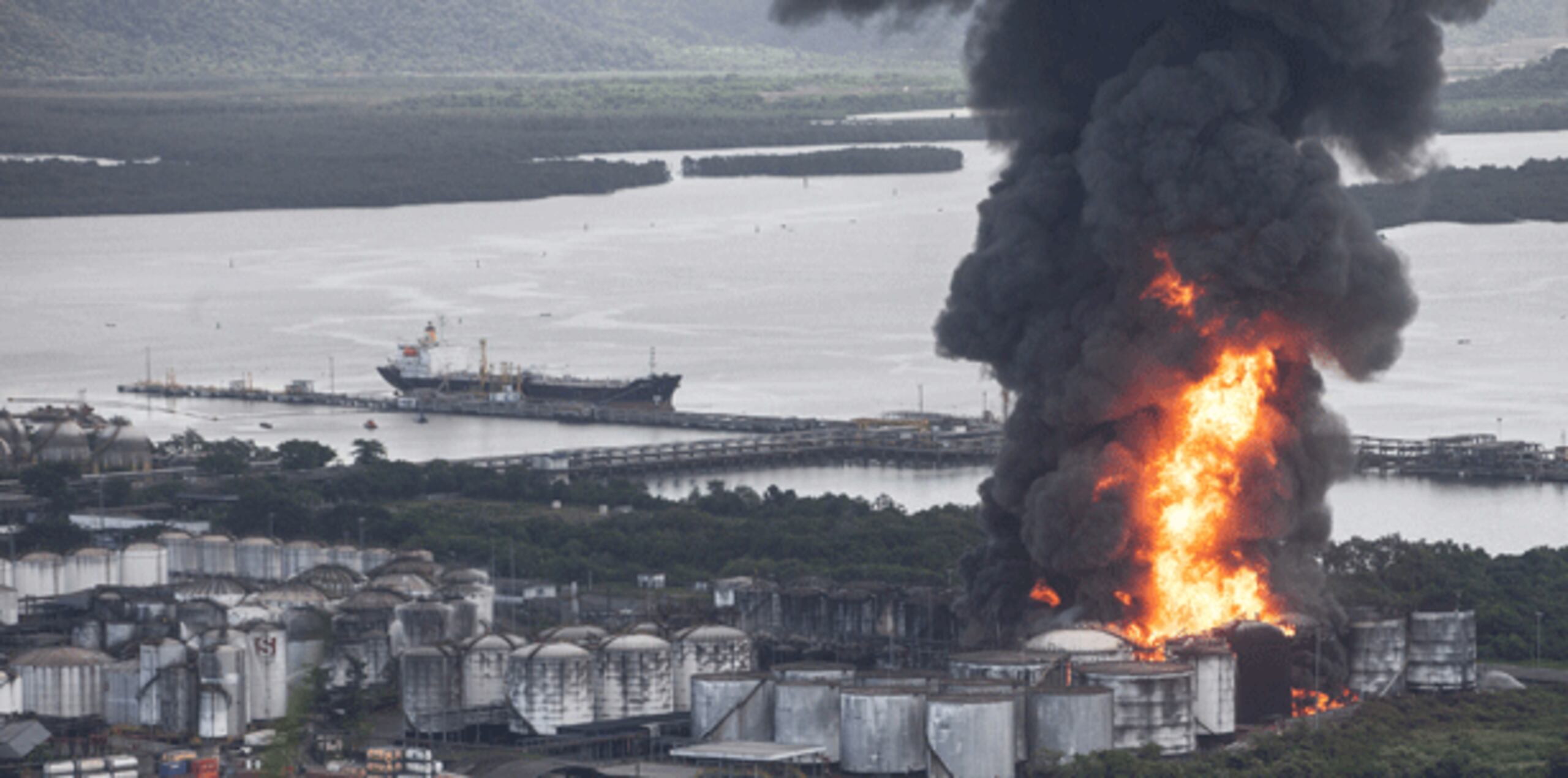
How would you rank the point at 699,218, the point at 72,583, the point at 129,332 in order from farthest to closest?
the point at 699,218 < the point at 129,332 < the point at 72,583

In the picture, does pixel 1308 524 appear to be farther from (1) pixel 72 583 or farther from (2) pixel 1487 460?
(2) pixel 1487 460

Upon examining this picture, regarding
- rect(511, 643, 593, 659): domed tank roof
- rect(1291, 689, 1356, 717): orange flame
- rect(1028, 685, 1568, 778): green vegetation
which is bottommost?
rect(1028, 685, 1568, 778): green vegetation

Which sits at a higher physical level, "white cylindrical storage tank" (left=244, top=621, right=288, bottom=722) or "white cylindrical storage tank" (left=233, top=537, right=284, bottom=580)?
"white cylindrical storage tank" (left=233, top=537, right=284, bottom=580)

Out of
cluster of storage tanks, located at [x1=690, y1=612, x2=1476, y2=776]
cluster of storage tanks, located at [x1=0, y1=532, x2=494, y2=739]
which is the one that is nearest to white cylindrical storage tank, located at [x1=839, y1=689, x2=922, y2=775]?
cluster of storage tanks, located at [x1=690, y1=612, x2=1476, y2=776]

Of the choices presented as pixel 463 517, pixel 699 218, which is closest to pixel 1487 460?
pixel 463 517

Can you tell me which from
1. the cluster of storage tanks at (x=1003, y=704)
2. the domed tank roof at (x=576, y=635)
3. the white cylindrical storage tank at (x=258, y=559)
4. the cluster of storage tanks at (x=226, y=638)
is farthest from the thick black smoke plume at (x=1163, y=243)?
the white cylindrical storage tank at (x=258, y=559)

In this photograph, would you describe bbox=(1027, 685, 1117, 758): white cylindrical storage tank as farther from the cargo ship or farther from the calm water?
the cargo ship

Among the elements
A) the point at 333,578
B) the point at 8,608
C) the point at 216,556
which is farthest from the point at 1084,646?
the point at 216,556
